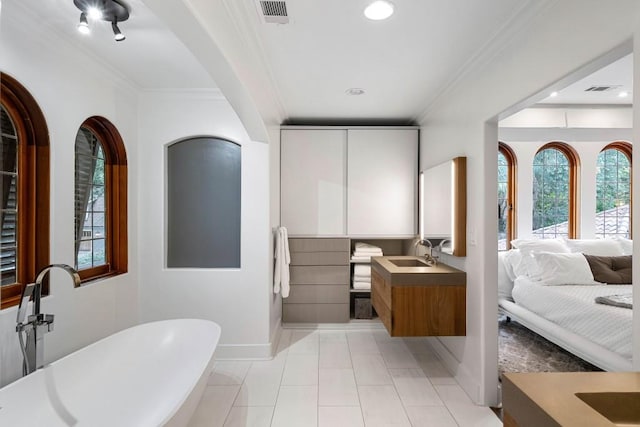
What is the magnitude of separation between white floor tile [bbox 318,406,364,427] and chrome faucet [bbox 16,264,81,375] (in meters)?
1.72

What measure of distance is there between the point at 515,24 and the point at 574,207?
3.51 meters

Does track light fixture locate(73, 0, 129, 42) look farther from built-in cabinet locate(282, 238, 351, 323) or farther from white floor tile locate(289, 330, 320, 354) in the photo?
white floor tile locate(289, 330, 320, 354)

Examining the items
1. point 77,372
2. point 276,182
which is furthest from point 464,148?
point 77,372

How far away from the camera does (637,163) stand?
128 centimetres

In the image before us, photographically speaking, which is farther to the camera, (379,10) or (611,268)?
(611,268)

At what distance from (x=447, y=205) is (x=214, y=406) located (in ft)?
8.13

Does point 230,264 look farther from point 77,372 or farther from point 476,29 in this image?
point 476,29

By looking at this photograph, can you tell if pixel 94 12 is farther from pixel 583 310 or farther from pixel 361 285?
pixel 583 310

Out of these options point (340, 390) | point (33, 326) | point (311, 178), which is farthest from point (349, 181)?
point (33, 326)

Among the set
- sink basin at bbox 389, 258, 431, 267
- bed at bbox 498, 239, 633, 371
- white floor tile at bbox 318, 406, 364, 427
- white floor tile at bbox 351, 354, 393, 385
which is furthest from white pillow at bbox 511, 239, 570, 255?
white floor tile at bbox 318, 406, 364, 427

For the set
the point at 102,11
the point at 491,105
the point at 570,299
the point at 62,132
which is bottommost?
the point at 570,299

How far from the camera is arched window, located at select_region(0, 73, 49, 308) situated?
6.80 ft

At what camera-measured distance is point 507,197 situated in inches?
182

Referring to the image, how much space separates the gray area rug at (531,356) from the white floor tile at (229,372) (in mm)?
Answer: 2231
